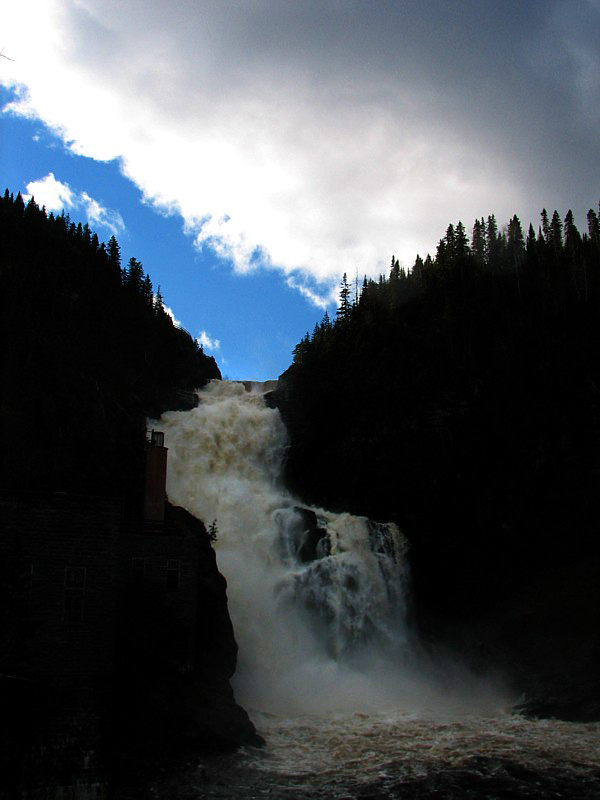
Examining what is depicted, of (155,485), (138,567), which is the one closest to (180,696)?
(138,567)

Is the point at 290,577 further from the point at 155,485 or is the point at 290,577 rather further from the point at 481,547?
the point at 481,547

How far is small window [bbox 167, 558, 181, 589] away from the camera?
3456 centimetres

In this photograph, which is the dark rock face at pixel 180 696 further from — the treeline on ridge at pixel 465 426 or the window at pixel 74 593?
the treeline on ridge at pixel 465 426

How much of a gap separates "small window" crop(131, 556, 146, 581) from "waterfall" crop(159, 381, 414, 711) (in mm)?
9224

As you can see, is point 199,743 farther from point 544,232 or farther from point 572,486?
point 544,232

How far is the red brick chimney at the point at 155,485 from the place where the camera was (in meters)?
39.3

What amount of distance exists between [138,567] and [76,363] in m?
28.7

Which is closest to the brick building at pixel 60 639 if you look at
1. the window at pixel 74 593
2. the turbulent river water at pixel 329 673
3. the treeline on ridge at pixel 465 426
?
the window at pixel 74 593

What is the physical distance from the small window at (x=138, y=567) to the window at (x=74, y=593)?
687 cm

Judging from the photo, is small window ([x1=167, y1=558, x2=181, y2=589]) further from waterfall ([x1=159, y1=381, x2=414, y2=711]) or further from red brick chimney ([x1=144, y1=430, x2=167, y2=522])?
waterfall ([x1=159, y1=381, x2=414, y2=711])

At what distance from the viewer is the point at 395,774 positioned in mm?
27516

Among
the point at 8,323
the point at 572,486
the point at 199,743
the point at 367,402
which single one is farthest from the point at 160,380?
the point at 199,743

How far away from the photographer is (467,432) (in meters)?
57.8

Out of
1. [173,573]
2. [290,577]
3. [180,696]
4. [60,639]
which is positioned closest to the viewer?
[60,639]
